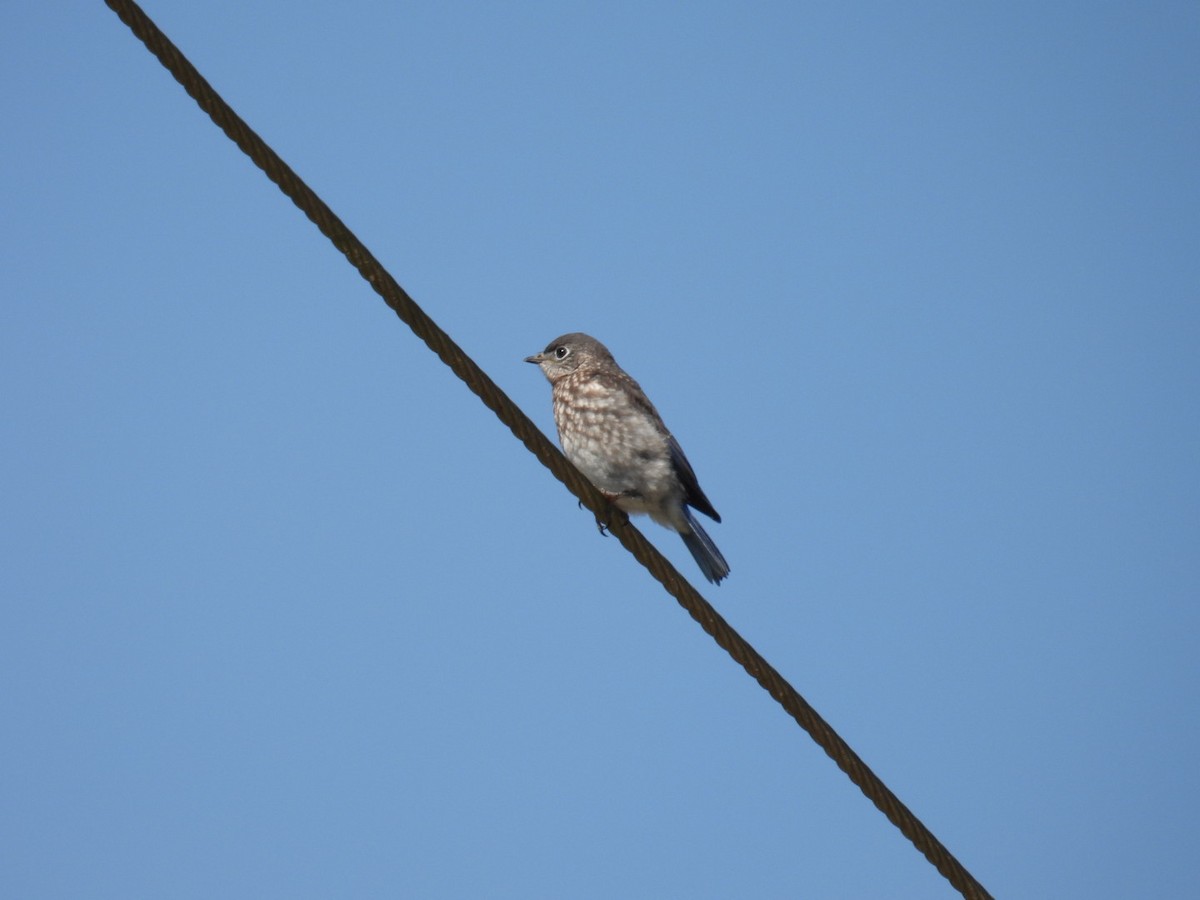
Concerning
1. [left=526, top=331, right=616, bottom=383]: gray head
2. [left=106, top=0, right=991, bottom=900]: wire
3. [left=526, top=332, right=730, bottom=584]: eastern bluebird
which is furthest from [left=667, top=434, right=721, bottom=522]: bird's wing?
[left=106, top=0, right=991, bottom=900]: wire

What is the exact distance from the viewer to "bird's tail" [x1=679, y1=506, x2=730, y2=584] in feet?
25.9

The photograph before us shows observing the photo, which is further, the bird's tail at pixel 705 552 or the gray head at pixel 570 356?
the gray head at pixel 570 356

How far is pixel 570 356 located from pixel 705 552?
1.78 meters

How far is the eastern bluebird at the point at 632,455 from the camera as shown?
7688mm

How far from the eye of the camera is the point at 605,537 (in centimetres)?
Answer: 680

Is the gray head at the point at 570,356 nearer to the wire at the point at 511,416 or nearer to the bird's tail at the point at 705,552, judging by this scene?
the bird's tail at the point at 705,552

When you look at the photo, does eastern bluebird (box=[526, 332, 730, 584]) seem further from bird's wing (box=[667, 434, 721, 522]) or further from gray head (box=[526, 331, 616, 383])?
gray head (box=[526, 331, 616, 383])

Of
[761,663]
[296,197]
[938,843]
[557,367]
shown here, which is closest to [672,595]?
[761,663]

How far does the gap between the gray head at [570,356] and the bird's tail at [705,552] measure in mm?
1378

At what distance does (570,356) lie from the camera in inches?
355

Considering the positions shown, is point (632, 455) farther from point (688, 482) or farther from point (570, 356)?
point (570, 356)

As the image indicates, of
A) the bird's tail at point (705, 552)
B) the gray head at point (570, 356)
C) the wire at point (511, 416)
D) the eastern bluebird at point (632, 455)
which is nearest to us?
the wire at point (511, 416)

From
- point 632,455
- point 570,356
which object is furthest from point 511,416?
point 570,356

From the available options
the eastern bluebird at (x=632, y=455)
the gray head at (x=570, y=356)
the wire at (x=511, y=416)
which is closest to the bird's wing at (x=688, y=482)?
the eastern bluebird at (x=632, y=455)
